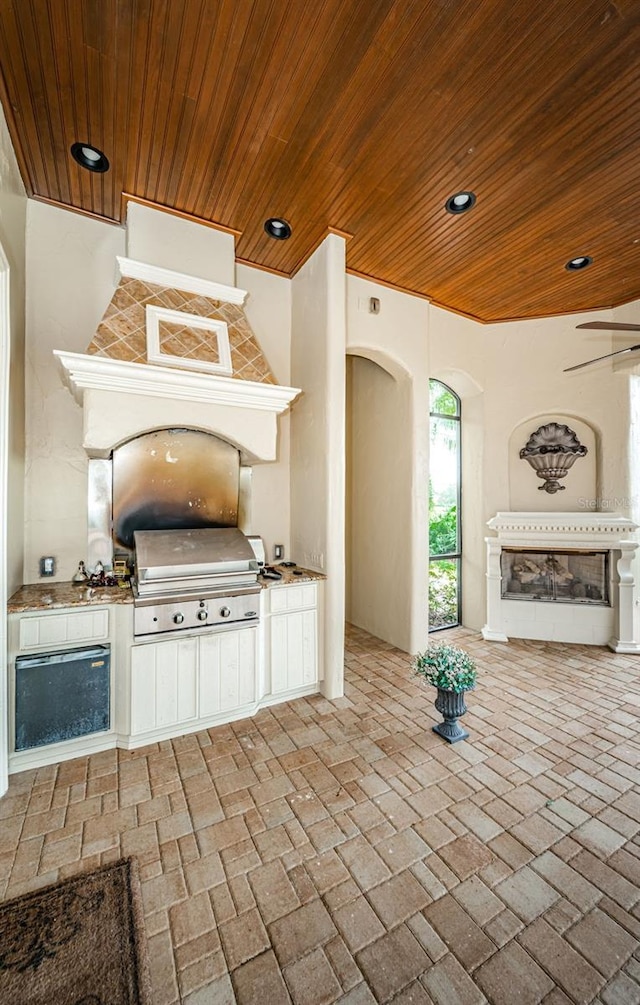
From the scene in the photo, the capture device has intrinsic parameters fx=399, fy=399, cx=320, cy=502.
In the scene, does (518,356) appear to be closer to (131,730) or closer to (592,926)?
(592,926)

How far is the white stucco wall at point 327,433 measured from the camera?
317cm

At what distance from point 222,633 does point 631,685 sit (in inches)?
133

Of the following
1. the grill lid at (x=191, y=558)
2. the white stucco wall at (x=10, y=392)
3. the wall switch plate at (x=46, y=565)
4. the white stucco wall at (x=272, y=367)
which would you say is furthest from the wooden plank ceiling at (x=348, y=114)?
the wall switch plate at (x=46, y=565)

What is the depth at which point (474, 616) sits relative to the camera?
470 cm

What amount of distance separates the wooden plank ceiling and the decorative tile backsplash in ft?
2.11

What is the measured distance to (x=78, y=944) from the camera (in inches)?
53.9

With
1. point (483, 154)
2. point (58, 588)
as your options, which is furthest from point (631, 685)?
point (58, 588)

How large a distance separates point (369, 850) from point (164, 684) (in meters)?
1.48

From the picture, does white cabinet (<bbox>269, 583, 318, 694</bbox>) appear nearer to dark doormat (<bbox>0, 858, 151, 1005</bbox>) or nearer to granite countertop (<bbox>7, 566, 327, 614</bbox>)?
granite countertop (<bbox>7, 566, 327, 614</bbox>)

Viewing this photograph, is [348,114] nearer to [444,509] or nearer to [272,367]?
[272,367]

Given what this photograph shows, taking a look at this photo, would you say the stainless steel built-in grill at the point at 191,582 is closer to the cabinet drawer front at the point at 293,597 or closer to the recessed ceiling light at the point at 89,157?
the cabinet drawer front at the point at 293,597

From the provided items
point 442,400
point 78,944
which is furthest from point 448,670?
point 442,400

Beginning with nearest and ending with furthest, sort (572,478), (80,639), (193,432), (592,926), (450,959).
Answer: (450,959)
(592,926)
(80,639)
(193,432)
(572,478)

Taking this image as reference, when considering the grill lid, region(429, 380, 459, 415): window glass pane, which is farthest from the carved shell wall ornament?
the grill lid
